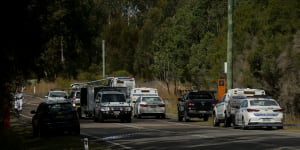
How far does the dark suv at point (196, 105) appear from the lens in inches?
1909

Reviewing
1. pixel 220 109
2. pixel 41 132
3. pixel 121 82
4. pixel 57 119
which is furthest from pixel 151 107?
pixel 41 132

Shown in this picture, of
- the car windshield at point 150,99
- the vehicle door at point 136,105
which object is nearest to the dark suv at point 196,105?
the car windshield at point 150,99

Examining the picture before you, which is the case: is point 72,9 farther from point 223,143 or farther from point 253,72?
point 223,143

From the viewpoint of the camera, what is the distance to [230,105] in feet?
134

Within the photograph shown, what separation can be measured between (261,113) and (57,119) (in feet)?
32.1

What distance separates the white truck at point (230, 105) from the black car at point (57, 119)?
9.23 meters

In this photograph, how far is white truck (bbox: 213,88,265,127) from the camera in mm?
40281

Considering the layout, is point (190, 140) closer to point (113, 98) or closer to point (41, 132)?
point (41, 132)

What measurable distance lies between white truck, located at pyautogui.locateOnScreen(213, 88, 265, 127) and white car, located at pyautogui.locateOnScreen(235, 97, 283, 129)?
64.3 inches

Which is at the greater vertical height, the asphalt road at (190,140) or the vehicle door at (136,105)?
the vehicle door at (136,105)

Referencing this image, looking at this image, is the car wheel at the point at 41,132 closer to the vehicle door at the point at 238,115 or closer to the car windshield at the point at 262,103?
the vehicle door at the point at 238,115

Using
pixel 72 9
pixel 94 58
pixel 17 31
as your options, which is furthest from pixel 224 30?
pixel 94 58

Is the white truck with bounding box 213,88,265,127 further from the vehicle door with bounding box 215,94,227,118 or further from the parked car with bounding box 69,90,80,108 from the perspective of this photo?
the parked car with bounding box 69,90,80,108

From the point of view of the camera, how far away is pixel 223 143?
27578mm
